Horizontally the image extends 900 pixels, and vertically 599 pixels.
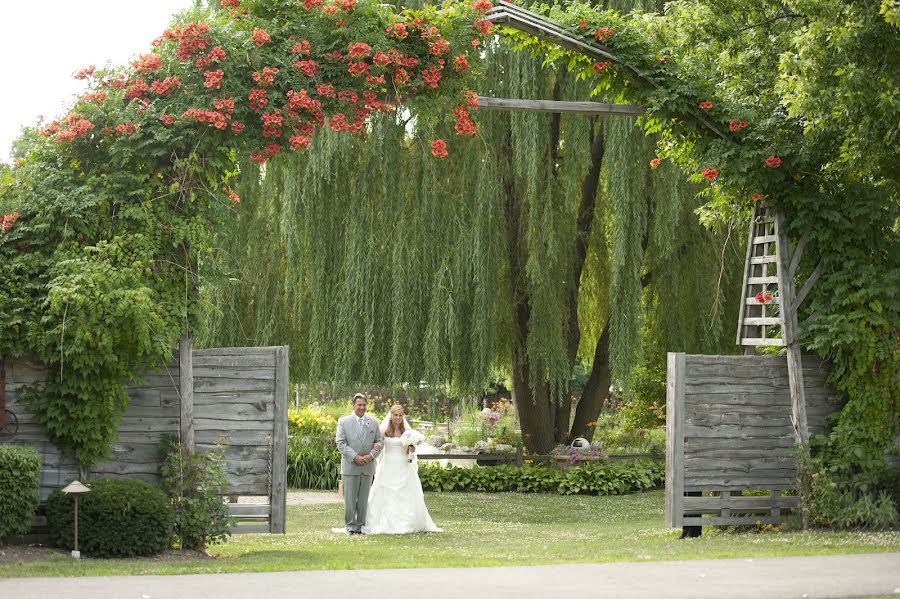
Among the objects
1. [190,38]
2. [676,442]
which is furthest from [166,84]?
[676,442]

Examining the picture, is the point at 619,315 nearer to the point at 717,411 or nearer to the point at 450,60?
the point at 717,411

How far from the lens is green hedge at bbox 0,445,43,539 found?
8516 mm

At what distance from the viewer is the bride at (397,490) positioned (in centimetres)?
1264

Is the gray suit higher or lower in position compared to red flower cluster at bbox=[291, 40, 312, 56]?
lower

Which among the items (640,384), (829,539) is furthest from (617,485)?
(829,539)

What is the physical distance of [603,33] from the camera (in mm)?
11523

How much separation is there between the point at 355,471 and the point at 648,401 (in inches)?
407

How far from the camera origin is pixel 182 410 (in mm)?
9781

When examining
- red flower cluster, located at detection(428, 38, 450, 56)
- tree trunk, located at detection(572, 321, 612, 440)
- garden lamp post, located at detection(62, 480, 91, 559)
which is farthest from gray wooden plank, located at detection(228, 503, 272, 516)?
tree trunk, located at detection(572, 321, 612, 440)

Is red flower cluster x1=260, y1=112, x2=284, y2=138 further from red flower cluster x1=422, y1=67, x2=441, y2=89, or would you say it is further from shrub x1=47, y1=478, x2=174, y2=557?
shrub x1=47, y1=478, x2=174, y2=557

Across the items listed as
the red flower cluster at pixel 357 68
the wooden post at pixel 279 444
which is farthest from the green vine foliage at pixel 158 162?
the wooden post at pixel 279 444

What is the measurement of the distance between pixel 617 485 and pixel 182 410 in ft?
34.1

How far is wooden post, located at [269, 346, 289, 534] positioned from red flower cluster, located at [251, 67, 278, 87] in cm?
243

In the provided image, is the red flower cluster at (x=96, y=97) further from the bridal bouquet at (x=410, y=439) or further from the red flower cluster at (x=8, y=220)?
the bridal bouquet at (x=410, y=439)
